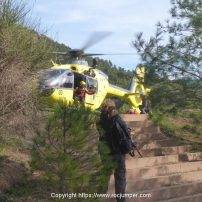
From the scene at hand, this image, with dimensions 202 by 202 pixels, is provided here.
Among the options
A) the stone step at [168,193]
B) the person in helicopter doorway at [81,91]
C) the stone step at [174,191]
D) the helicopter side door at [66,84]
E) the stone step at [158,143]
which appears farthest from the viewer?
the person in helicopter doorway at [81,91]

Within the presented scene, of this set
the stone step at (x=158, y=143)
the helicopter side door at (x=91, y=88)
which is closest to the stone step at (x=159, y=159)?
the stone step at (x=158, y=143)

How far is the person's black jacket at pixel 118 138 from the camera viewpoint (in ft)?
28.0

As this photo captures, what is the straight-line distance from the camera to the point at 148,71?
1232 cm

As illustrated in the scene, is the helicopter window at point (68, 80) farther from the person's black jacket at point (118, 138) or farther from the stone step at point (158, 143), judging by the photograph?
the person's black jacket at point (118, 138)

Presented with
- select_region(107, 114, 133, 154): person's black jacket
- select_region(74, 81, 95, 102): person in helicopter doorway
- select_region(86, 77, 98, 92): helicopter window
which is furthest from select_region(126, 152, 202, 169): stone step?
select_region(86, 77, 98, 92): helicopter window

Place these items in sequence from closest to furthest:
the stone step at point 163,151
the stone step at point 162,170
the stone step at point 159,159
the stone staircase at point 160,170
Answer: the stone staircase at point 160,170 → the stone step at point 162,170 → the stone step at point 159,159 → the stone step at point 163,151

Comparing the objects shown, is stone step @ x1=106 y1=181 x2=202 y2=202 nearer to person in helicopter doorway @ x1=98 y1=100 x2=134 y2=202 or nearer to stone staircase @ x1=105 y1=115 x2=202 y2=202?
stone staircase @ x1=105 y1=115 x2=202 y2=202

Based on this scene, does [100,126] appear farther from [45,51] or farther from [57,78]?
[57,78]

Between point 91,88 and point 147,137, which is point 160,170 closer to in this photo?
point 147,137

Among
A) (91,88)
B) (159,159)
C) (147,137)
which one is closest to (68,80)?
(91,88)

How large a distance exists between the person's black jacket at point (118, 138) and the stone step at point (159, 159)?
2708mm

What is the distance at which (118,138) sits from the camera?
8.55m

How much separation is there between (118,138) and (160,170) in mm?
3462

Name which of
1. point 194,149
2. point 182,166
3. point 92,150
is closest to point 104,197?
point 92,150
